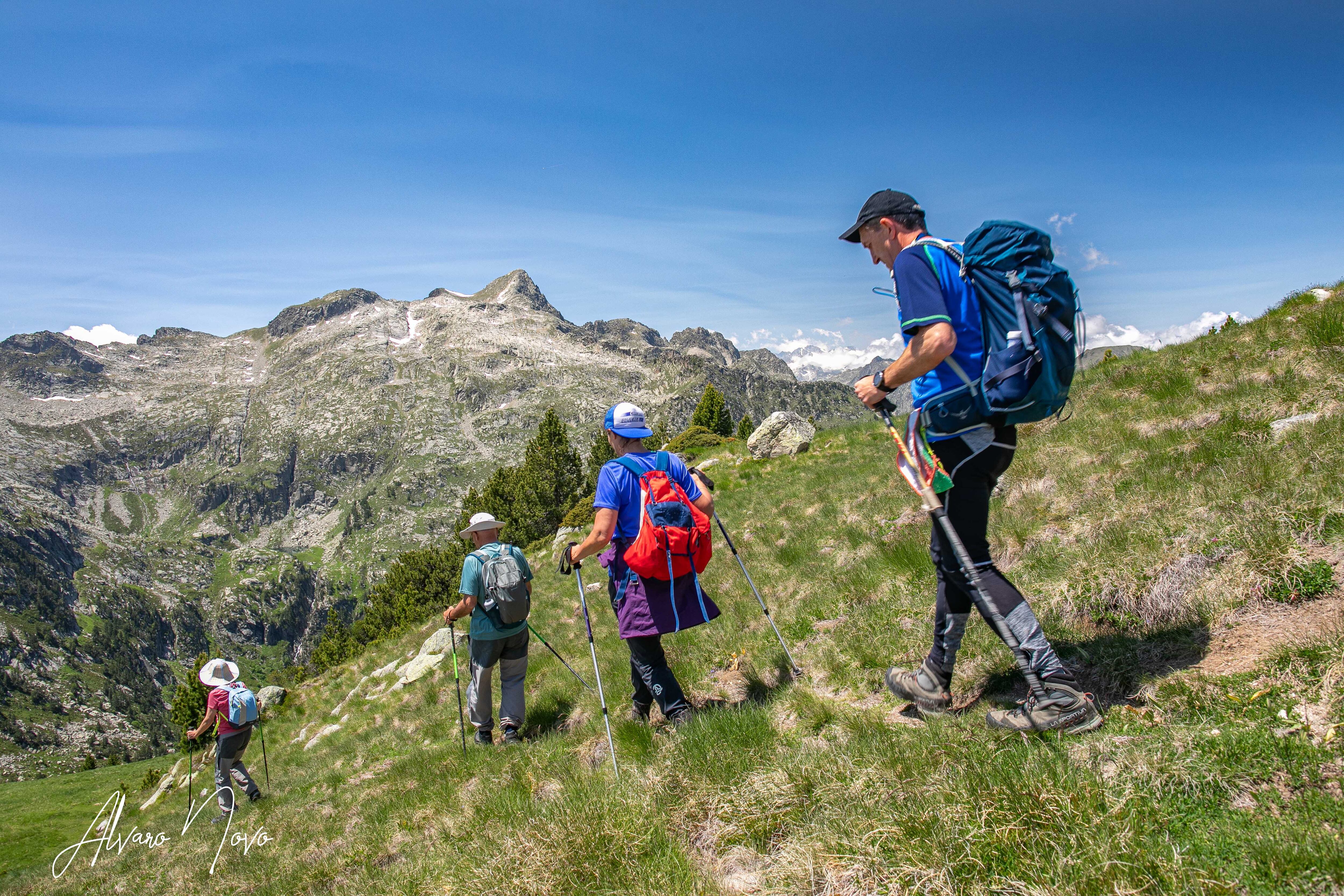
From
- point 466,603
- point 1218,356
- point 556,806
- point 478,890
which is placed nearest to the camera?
point 478,890

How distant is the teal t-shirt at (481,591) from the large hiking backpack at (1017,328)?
5700mm

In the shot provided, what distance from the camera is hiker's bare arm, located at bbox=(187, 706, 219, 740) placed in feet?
32.6

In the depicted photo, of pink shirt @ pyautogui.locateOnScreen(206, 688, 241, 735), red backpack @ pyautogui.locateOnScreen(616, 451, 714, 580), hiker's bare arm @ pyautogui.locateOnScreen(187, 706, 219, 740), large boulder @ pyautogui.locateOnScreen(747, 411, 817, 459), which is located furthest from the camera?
large boulder @ pyautogui.locateOnScreen(747, 411, 817, 459)

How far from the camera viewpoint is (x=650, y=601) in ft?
18.3

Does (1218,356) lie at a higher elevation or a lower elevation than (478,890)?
higher

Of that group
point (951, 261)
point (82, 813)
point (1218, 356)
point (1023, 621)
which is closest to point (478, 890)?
point (1023, 621)

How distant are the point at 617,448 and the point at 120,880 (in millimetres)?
9242

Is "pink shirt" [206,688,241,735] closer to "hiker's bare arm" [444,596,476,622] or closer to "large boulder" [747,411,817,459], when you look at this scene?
"hiker's bare arm" [444,596,476,622]

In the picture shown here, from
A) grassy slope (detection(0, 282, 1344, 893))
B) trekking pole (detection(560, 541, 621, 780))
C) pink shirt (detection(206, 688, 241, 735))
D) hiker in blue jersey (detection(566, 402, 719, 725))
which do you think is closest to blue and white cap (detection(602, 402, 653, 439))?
hiker in blue jersey (detection(566, 402, 719, 725))

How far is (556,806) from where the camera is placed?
408 centimetres

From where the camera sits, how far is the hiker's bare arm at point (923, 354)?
3.55 metres

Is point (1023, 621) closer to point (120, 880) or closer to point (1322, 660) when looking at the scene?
point (1322, 660)

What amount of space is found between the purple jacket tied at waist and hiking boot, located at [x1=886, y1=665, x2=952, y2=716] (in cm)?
169

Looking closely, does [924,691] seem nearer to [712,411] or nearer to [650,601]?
[650,601]
